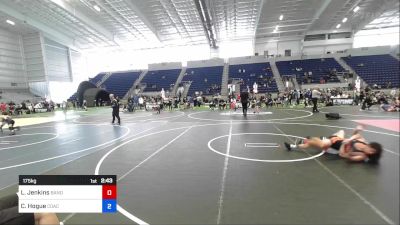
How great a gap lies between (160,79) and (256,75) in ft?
47.6

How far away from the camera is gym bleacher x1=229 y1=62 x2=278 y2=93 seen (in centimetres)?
2965

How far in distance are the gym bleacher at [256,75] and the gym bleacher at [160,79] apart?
28.5 ft

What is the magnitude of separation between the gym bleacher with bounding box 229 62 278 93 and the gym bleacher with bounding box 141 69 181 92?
870cm

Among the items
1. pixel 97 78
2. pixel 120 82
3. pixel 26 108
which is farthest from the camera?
pixel 97 78

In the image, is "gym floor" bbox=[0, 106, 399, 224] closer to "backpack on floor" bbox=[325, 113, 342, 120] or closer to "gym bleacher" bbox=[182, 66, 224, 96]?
"backpack on floor" bbox=[325, 113, 342, 120]

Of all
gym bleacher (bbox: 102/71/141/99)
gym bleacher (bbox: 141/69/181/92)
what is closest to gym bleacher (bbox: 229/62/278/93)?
gym bleacher (bbox: 141/69/181/92)

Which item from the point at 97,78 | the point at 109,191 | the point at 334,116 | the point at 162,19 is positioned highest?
the point at 162,19

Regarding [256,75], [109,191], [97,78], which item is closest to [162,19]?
[256,75]

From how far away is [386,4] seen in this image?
6.58 feet

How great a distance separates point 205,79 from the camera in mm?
36094

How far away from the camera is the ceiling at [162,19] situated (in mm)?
26203

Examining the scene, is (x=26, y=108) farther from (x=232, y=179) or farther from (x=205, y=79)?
(x=232, y=179)

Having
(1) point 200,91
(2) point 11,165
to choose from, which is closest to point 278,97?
(1) point 200,91

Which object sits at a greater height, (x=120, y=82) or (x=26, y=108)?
(x=120, y=82)
